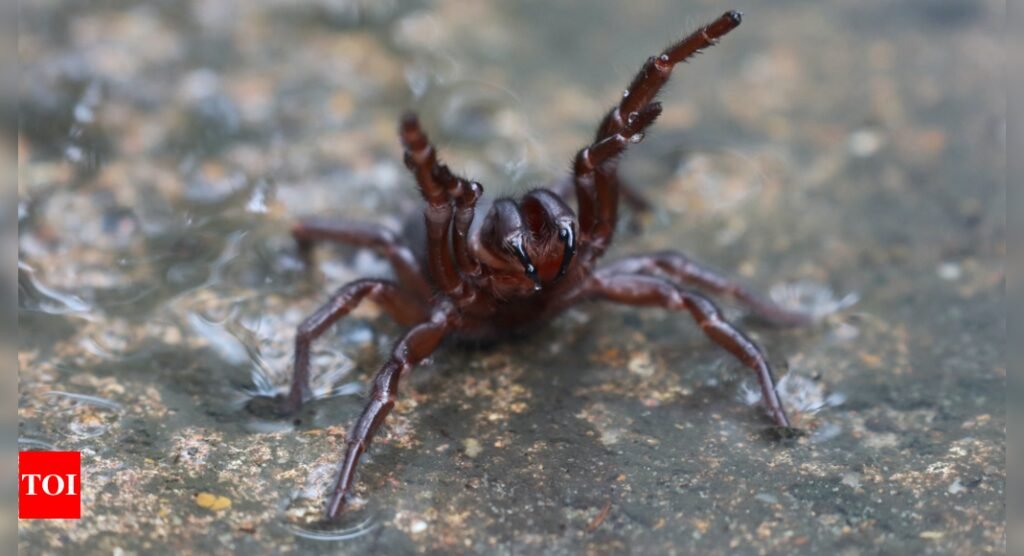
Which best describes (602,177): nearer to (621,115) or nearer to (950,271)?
(621,115)

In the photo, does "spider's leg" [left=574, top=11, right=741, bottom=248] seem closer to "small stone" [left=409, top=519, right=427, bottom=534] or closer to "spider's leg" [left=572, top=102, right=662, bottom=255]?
"spider's leg" [left=572, top=102, right=662, bottom=255]

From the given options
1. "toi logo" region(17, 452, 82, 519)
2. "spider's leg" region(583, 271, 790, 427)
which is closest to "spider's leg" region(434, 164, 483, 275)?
"spider's leg" region(583, 271, 790, 427)

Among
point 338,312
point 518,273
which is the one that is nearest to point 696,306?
point 518,273

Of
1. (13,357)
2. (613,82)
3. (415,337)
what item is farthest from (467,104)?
(13,357)

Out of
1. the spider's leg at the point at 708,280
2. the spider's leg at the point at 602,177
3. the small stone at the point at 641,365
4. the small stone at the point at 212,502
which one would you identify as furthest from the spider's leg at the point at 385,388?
the spider's leg at the point at 708,280

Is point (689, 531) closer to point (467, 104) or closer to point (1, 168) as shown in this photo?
point (467, 104)

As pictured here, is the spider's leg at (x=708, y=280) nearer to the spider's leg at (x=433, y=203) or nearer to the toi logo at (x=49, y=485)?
the spider's leg at (x=433, y=203)

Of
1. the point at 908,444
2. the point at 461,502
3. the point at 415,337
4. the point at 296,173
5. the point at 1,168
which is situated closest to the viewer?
the point at 461,502
